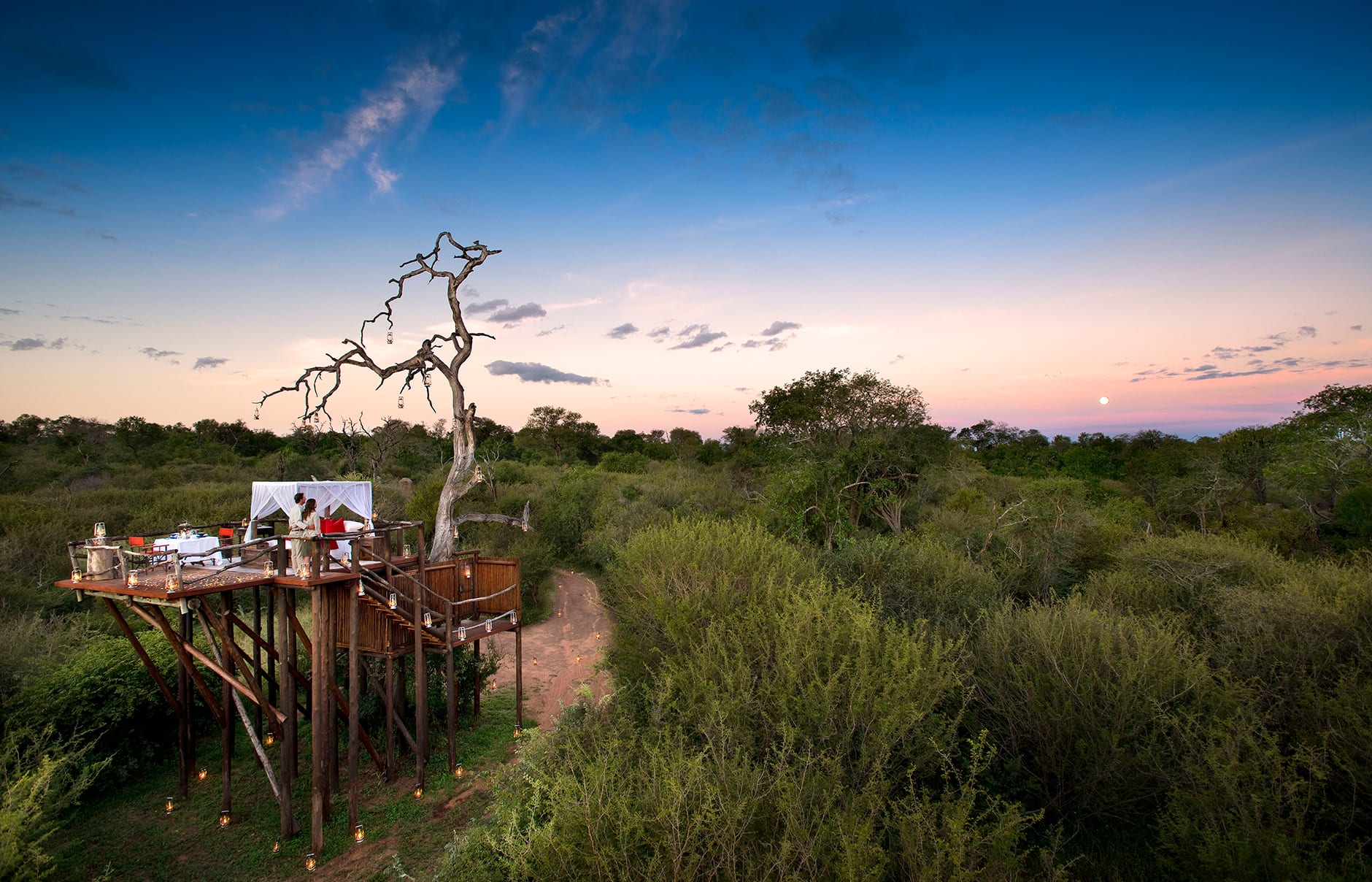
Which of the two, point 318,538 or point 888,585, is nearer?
point 318,538

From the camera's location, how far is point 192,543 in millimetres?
9703

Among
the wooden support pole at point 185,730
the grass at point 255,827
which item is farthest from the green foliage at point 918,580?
the wooden support pole at point 185,730

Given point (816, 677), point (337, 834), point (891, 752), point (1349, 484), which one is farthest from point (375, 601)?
point (1349, 484)

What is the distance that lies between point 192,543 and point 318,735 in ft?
12.7

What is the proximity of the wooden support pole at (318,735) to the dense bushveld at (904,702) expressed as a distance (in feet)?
6.28

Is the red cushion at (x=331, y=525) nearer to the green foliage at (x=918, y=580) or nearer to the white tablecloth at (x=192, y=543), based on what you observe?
the white tablecloth at (x=192, y=543)

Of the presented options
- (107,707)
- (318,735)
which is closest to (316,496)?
(318,735)

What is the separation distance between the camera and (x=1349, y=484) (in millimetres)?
20328

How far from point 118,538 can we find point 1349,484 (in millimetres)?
31984

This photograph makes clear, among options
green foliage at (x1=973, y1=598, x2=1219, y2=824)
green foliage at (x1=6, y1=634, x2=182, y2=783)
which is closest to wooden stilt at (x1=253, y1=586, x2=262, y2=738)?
green foliage at (x1=6, y1=634, x2=182, y2=783)

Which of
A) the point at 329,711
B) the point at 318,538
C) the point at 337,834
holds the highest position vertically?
the point at 318,538

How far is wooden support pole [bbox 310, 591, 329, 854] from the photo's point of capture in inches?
324

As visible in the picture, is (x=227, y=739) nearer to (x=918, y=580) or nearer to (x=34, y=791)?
(x=34, y=791)

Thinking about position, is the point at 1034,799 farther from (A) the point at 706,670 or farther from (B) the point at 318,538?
(B) the point at 318,538
